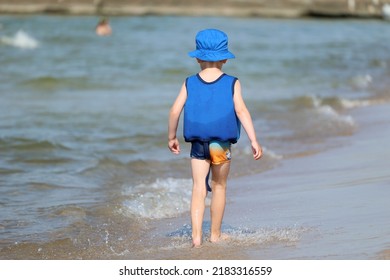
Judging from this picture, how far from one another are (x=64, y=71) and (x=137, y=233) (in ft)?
42.9

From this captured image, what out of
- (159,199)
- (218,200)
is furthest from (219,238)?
(159,199)

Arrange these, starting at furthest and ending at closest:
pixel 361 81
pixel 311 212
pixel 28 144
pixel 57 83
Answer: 1. pixel 361 81
2. pixel 57 83
3. pixel 28 144
4. pixel 311 212

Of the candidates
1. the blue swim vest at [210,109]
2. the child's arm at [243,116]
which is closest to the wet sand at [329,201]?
the child's arm at [243,116]

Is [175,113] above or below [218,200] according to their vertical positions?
above

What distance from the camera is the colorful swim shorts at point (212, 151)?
566cm

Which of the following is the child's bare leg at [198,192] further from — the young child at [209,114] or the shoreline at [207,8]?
the shoreline at [207,8]

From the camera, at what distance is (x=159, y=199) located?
746 centimetres

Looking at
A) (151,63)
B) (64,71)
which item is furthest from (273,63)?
(64,71)

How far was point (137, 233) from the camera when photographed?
6461mm

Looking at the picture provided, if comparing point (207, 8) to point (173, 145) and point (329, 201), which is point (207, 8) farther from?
point (173, 145)

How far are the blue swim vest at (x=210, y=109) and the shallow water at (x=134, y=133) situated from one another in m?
0.65

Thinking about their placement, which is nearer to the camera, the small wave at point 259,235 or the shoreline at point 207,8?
the small wave at point 259,235

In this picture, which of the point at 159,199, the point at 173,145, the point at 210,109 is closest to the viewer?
the point at 210,109

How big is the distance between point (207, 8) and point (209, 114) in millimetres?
36912
